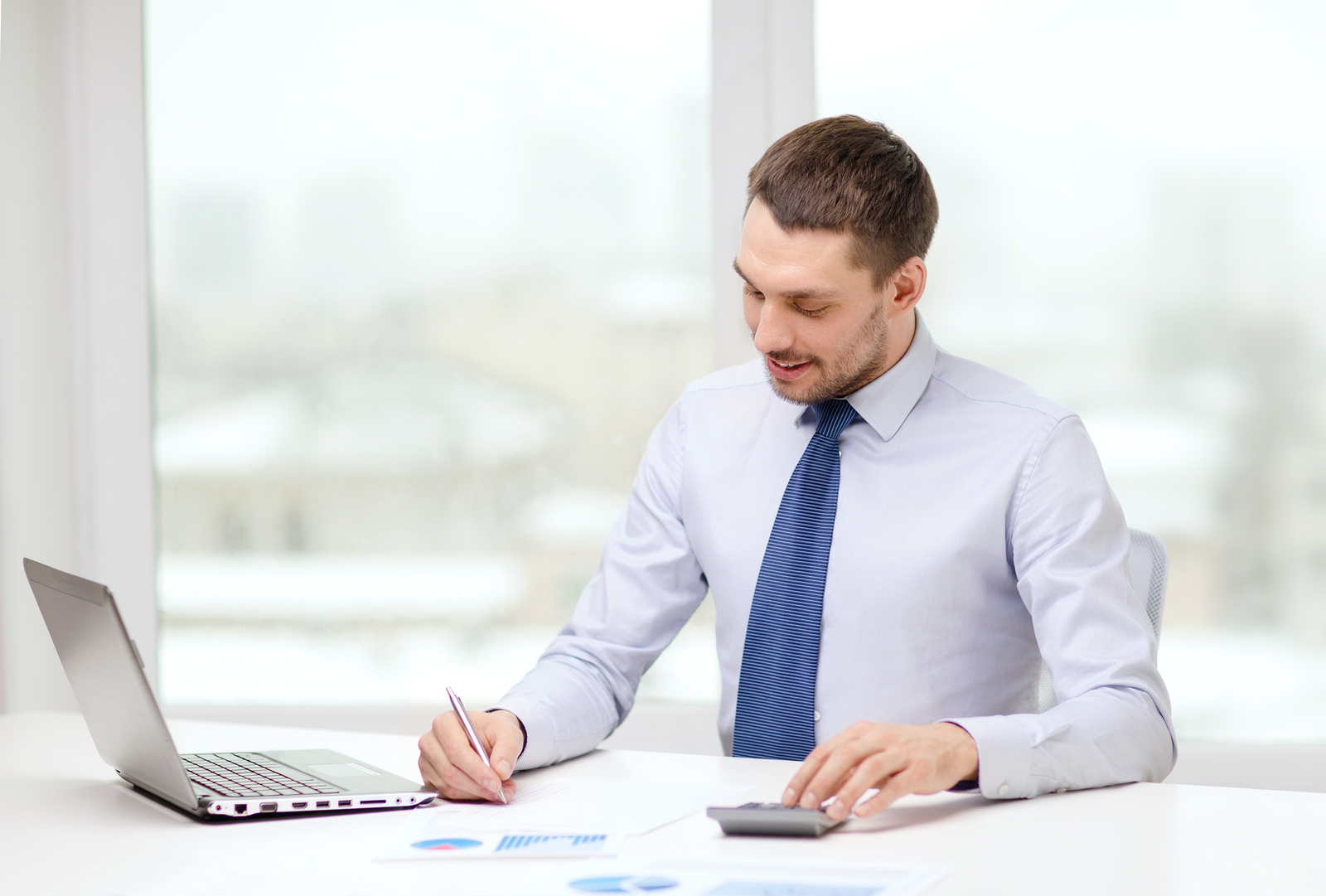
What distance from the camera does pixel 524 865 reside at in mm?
958

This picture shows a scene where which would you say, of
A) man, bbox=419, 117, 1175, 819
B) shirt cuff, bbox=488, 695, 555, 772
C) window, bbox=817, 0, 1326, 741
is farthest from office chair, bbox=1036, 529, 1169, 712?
window, bbox=817, 0, 1326, 741

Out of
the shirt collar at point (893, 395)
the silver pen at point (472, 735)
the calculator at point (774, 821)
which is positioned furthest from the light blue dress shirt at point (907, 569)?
the calculator at point (774, 821)

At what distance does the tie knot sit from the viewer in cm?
164

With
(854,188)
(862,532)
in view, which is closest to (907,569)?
(862,532)

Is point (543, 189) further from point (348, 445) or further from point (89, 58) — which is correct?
point (89, 58)

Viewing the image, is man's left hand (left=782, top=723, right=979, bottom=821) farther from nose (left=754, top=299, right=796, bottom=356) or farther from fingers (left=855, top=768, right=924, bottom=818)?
nose (left=754, top=299, right=796, bottom=356)

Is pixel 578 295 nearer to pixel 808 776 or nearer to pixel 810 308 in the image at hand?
pixel 810 308

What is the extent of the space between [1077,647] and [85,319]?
2418mm

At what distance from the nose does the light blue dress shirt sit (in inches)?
6.5

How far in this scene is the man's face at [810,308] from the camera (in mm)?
1521

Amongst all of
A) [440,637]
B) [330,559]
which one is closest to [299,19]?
[330,559]

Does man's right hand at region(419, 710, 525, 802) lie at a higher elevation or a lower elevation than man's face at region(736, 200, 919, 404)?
lower

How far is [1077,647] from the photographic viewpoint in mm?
1384

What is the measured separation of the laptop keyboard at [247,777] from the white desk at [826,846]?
0.15 feet
